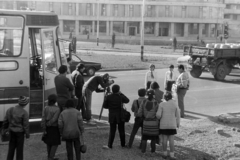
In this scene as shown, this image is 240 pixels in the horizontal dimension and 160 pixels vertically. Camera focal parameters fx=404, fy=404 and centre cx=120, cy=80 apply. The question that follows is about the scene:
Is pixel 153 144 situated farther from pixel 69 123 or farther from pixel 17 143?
pixel 17 143

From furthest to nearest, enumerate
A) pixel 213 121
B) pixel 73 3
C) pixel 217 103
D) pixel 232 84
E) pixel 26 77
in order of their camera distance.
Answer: pixel 73 3 → pixel 232 84 → pixel 217 103 → pixel 213 121 → pixel 26 77

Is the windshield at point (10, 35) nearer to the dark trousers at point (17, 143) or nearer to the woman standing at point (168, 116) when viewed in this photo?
the dark trousers at point (17, 143)

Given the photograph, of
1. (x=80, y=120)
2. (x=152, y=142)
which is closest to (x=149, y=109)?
(x=152, y=142)

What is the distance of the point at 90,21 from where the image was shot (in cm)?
8094

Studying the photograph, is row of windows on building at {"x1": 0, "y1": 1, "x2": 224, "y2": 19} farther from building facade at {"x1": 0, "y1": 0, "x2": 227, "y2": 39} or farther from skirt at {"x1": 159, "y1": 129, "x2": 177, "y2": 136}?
skirt at {"x1": 159, "y1": 129, "x2": 177, "y2": 136}

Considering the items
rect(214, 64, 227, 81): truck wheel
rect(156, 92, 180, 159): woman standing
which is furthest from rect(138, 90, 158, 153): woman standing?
rect(214, 64, 227, 81): truck wheel

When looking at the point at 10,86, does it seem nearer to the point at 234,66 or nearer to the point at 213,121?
the point at 213,121

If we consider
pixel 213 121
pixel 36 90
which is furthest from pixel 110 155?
pixel 213 121

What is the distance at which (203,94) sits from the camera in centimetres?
1794

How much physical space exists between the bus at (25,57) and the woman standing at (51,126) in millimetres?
2974

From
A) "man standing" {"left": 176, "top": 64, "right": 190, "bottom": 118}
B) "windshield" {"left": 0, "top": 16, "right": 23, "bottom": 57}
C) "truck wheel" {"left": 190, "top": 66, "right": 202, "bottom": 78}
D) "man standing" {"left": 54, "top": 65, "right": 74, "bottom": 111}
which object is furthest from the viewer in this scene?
"truck wheel" {"left": 190, "top": 66, "right": 202, "bottom": 78}

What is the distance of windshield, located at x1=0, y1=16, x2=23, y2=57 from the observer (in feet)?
34.9

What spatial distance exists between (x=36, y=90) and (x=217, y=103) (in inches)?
312

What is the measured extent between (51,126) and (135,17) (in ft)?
245
